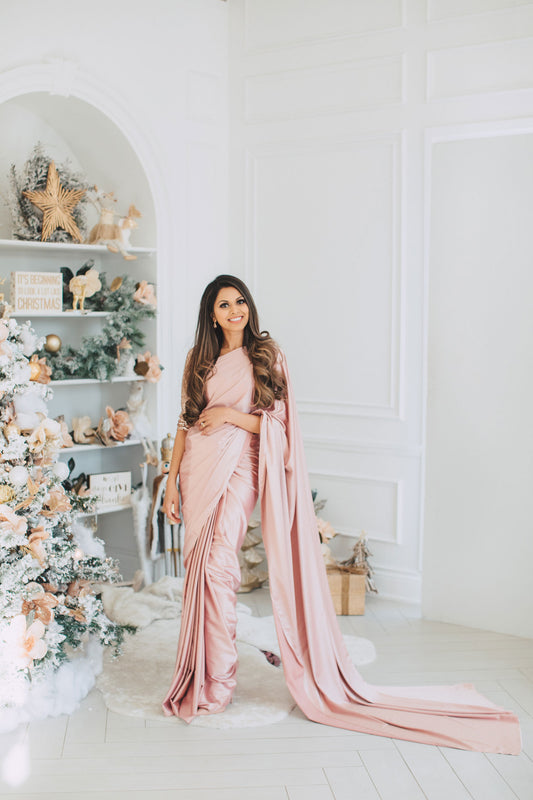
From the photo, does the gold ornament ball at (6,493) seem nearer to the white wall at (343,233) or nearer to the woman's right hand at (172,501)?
the woman's right hand at (172,501)

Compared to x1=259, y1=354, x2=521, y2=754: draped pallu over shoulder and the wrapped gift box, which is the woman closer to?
x1=259, y1=354, x2=521, y2=754: draped pallu over shoulder

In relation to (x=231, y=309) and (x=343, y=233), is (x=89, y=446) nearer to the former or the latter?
(x=231, y=309)

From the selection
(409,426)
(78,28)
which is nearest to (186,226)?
(78,28)

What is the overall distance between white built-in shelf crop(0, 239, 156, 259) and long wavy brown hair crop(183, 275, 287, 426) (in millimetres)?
1141

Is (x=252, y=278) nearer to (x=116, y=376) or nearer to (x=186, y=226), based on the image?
(x=186, y=226)

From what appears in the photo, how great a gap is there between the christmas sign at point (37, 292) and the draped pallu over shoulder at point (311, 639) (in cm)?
138

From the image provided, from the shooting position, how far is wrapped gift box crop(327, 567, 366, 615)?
4.15 m

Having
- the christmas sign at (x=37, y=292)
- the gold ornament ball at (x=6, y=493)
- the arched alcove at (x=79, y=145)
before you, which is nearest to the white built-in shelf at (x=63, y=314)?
the christmas sign at (x=37, y=292)

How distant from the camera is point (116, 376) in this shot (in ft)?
14.1

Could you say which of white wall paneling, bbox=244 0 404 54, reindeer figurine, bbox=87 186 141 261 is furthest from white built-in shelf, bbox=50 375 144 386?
white wall paneling, bbox=244 0 404 54

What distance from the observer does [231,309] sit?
317cm

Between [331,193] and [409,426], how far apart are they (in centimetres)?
128

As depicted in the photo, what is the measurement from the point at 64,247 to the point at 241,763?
250 cm

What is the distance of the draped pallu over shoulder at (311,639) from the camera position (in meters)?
2.96
